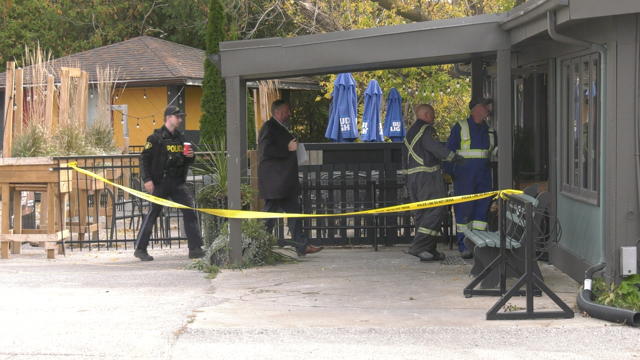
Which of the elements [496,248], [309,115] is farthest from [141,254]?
[309,115]

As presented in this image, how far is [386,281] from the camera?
7797mm

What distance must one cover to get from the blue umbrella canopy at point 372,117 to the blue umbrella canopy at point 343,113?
1.28 ft

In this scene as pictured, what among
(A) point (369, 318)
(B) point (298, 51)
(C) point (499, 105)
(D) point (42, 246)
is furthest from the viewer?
(D) point (42, 246)

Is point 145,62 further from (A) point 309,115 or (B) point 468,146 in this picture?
(B) point 468,146

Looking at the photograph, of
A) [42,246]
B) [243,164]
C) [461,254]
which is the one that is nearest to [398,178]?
[461,254]

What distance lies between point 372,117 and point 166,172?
626 centimetres

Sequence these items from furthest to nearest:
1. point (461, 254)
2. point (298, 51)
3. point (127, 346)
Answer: point (461, 254) → point (298, 51) → point (127, 346)

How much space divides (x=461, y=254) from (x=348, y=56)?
119 inches

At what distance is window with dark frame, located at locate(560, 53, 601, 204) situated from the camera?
22.6 ft

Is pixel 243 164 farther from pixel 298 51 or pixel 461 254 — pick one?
pixel 461 254

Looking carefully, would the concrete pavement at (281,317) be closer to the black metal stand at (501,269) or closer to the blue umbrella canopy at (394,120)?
the black metal stand at (501,269)

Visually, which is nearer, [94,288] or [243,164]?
[94,288]

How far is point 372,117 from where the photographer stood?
1468cm

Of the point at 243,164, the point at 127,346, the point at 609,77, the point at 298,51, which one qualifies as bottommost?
the point at 127,346
